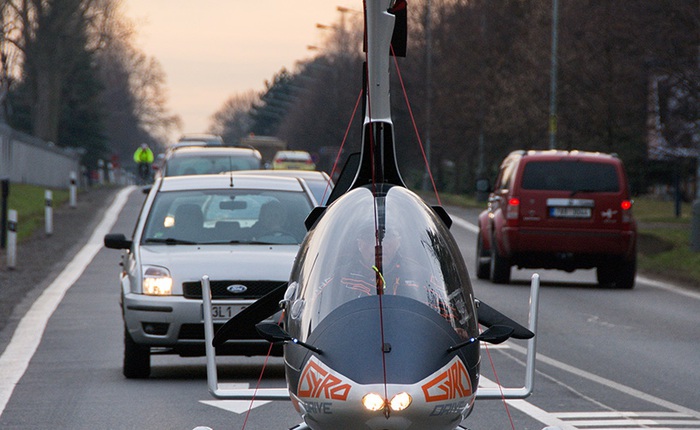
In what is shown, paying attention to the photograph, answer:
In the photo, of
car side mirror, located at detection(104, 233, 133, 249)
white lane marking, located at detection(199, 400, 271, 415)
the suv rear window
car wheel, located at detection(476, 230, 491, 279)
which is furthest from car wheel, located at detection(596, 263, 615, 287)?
white lane marking, located at detection(199, 400, 271, 415)

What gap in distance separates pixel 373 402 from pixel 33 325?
1109cm

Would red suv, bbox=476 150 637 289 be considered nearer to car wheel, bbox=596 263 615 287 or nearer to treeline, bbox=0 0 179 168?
car wheel, bbox=596 263 615 287

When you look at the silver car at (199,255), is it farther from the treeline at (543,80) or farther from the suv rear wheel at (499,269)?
the treeline at (543,80)

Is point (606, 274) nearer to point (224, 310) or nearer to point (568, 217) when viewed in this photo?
point (568, 217)

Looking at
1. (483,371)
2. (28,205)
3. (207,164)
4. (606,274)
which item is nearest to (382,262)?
(483,371)

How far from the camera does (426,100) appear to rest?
6750 cm

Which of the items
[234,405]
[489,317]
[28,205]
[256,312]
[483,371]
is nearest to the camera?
[489,317]

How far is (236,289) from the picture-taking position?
36.5 ft

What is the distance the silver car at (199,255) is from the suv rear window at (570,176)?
31.8 feet

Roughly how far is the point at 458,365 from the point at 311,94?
108 meters

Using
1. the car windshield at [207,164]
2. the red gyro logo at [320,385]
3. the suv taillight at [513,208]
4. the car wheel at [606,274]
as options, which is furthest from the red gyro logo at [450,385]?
the car windshield at [207,164]

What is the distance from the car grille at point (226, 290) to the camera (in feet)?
36.5

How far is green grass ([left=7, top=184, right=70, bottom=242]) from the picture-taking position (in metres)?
33.1

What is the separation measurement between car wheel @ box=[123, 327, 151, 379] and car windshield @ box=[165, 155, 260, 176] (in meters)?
12.5
